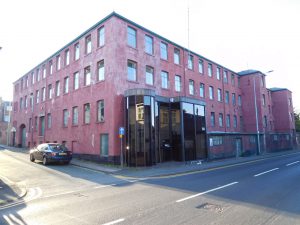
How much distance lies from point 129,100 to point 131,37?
6.55 m

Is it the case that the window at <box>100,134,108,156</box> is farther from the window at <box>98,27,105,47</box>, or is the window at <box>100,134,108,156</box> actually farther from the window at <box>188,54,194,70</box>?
the window at <box>188,54,194,70</box>

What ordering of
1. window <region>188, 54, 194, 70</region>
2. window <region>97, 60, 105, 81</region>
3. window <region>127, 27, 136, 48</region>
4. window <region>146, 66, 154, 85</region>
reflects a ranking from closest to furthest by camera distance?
1. window <region>97, 60, 105, 81</region>
2. window <region>127, 27, 136, 48</region>
3. window <region>146, 66, 154, 85</region>
4. window <region>188, 54, 194, 70</region>

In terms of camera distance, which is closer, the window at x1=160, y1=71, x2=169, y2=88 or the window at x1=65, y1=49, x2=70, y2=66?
the window at x1=160, y1=71, x2=169, y2=88

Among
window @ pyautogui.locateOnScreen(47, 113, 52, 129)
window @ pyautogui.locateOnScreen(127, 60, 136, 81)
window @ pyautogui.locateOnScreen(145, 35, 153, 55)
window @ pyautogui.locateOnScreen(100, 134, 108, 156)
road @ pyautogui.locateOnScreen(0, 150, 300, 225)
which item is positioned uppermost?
window @ pyautogui.locateOnScreen(145, 35, 153, 55)

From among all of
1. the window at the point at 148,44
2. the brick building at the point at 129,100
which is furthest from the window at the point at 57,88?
the window at the point at 148,44

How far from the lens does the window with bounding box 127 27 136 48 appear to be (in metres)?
21.4

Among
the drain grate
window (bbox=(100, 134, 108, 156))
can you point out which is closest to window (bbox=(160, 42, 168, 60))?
window (bbox=(100, 134, 108, 156))

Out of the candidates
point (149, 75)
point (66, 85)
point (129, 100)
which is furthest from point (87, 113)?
point (149, 75)

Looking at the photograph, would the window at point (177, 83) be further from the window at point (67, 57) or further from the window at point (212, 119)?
the window at point (67, 57)

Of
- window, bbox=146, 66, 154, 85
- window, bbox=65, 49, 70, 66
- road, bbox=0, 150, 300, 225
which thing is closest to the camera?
road, bbox=0, 150, 300, 225

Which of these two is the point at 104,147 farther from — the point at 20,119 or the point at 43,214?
the point at 20,119

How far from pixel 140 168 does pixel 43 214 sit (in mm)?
10757

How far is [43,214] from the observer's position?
645cm

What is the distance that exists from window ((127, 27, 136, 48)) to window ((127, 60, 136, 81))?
1665mm
